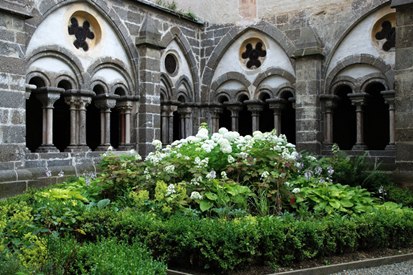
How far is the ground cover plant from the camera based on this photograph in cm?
404

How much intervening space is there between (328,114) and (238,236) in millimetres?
7331

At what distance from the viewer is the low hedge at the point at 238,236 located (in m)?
4.68

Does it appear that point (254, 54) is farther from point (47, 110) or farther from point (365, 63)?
point (47, 110)

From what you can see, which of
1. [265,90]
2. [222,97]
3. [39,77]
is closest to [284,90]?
[265,90]

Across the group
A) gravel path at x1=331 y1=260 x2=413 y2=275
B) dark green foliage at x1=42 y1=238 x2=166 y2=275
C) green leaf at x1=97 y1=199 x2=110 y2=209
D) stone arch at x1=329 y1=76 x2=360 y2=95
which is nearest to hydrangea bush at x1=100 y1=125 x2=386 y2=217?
green leaf at x1=97 y1=199 x2=110 y2=209

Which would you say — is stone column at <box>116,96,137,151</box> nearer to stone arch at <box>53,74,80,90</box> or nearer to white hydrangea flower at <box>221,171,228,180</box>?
stone arch at <box>53,74,80,90</box>

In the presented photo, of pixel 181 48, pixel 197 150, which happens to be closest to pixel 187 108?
pixel 181 48

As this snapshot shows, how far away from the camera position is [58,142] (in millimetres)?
13930

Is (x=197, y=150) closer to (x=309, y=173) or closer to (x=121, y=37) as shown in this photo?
(x=309, y=173)

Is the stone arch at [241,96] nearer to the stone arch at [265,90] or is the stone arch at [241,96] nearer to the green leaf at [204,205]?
the stone arch at [265,90]

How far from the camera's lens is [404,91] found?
8562 mm

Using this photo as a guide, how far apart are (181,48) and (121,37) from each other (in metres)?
2.22

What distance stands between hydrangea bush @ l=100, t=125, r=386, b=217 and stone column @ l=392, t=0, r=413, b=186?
1677 mm

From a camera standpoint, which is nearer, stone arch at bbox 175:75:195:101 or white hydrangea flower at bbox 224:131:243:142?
white hydrangea flower at bbox 224:131:243:142
